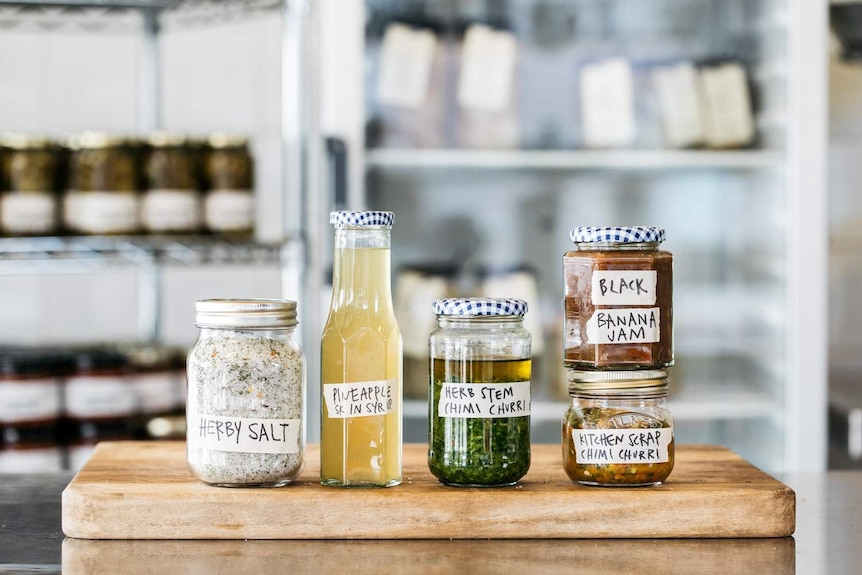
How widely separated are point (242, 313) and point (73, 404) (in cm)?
92

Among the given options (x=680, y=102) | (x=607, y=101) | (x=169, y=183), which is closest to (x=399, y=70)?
(x=607, y=101)

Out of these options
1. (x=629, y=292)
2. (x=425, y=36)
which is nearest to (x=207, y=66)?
(x=425, y=36)

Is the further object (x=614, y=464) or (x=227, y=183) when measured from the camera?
(x=227, y=183)

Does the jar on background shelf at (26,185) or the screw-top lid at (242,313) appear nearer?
the screw-top lid at (242,313)

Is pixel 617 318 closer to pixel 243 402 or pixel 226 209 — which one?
pixel 243 402

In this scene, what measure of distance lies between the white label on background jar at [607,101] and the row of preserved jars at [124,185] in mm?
861

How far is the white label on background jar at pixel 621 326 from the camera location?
802mm

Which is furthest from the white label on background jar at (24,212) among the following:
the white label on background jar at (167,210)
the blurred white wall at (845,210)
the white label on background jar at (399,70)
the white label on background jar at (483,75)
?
the blurred white wall at (845,210)

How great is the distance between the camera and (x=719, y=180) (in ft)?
7.72

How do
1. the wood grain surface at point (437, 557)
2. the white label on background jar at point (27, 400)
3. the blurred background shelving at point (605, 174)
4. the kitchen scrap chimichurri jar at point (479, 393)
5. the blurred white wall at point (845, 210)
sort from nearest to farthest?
the wood grain surface at point (437, 557), the kitchen scrap chimichurri jar at point (479, 393), the white label on background jar at point (27, 400), the blurred background shelving at point (605, 174), the blurred white wall at point (845, 210)

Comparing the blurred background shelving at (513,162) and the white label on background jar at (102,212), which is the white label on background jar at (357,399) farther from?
the blurred background shelving at (513,162)

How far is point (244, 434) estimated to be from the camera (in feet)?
2.59

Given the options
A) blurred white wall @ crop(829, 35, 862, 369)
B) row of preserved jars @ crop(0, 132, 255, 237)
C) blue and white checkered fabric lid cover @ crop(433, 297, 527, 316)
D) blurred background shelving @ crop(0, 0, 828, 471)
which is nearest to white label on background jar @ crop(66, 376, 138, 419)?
row of preserved jars @ crop(0, 132, 255, 237)

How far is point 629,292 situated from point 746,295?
64.1 inches
